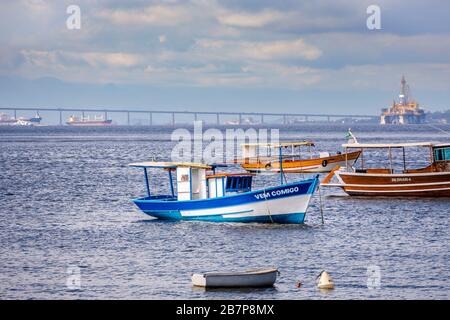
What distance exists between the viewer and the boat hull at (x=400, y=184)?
213ft

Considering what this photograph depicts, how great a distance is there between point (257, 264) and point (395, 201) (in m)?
25.3

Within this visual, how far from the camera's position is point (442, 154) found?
64.4m

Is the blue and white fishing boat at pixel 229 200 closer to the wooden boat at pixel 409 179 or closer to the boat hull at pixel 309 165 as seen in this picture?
the wooden boat at pixel 409 179

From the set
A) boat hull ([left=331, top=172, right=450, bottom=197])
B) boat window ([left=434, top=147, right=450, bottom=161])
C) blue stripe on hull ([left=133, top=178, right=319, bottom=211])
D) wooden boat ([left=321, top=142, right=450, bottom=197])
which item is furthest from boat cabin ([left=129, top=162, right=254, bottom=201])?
boat window ([left=434, top=147, right=450, bottom=161])

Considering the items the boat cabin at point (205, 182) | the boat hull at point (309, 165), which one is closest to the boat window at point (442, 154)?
the boat cabin at point (205, 182)

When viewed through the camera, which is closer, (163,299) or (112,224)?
(163,299)

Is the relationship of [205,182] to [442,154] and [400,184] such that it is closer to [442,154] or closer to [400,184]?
[400,184]

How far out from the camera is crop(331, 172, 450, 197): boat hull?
213 ft

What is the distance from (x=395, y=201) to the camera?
64.7 m

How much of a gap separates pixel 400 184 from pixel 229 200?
1807 cm

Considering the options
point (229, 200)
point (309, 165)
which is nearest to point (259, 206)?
point (229, 200)

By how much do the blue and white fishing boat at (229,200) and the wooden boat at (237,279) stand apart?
14.7m
